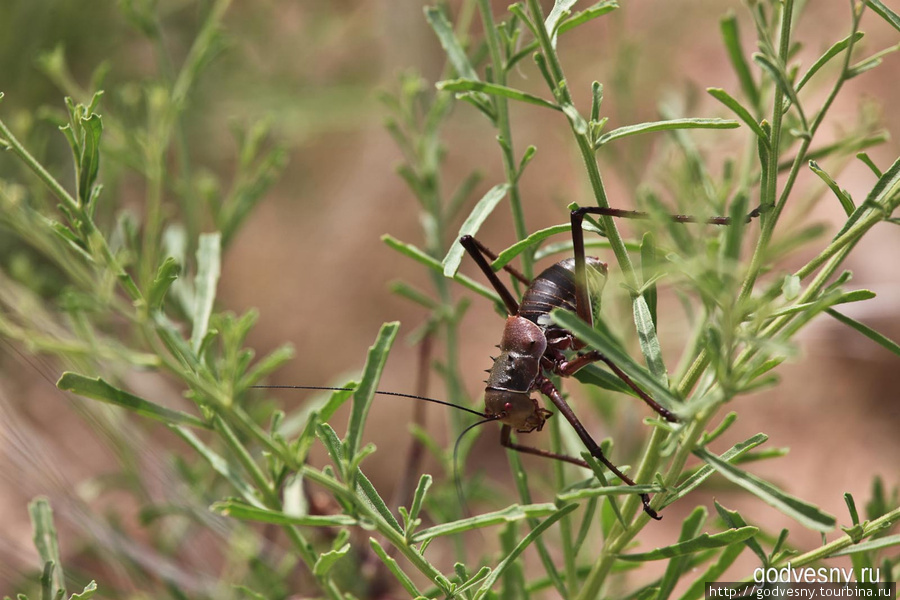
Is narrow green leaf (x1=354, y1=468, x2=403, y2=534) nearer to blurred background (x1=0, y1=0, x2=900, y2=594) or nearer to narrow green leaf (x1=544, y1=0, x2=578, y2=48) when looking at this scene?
narrow green leaf (x1=544, y1=0, x2=578, y2=48)

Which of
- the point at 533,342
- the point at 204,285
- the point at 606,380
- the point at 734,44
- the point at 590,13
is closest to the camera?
the point at 734,44

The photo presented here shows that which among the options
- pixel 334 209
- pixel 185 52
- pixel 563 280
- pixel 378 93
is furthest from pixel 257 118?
pixel 563 280

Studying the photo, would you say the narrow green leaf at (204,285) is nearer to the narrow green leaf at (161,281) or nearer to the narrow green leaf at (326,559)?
the narrow green leaf at (161,281)

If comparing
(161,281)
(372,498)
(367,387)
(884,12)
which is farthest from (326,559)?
(884,12)

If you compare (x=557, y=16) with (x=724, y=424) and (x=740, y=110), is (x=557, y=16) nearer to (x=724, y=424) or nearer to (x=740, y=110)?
(x=740, y=110)

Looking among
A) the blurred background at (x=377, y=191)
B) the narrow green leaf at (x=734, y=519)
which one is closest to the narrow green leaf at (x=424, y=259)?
the narrow green leaf at (x=734, y=519)

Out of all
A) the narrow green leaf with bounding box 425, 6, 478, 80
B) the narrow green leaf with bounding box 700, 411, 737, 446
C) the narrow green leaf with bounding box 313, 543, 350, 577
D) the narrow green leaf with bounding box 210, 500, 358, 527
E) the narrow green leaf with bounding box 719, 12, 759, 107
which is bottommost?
the narrow green leaf with bounding box 313, 543, 350, 577

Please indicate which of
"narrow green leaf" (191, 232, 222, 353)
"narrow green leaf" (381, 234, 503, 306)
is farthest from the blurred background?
"narrow green leaf" (381, 234, 503, 306)
